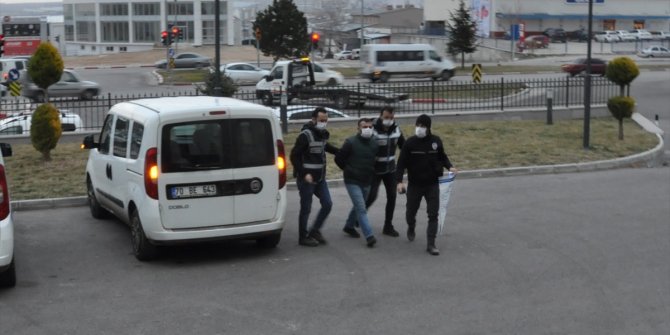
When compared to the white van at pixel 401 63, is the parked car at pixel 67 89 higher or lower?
lower

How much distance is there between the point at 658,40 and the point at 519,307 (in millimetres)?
86577

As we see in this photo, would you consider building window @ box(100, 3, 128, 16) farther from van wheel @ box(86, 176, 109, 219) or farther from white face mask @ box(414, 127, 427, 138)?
white face mask @ box(414, 127, 427, 138)

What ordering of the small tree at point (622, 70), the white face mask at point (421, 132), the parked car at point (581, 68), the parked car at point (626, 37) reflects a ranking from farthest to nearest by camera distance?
the parked car at point (626, 37) → the parked car at point (581, 68) → the small tree at point (622, 70) → the white face mask at point (421, 132)

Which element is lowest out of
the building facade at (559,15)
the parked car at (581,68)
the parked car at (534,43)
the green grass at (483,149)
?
the green grass at (483,149)

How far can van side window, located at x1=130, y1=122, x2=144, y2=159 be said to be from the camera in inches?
417

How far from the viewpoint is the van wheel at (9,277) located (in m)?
9.32

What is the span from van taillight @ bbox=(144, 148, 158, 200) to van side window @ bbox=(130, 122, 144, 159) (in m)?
0.34

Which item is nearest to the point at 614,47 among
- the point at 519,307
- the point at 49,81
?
the point at 49,81

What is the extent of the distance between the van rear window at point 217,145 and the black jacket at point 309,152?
0.55 m

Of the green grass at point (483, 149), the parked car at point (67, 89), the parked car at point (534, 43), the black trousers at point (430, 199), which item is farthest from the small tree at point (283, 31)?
the black trousers at point (430, 199)

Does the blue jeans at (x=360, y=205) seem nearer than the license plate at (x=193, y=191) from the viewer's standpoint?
No

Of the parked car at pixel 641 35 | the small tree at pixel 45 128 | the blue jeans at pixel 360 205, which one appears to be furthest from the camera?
the parked car at pixel 641 35

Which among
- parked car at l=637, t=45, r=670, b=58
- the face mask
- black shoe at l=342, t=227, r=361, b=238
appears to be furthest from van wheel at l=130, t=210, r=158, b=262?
parked car at l=637, t=45, r=670, b=58

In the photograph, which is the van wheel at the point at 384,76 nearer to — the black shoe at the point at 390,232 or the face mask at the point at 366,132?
the black shoe at the point at 390,232
